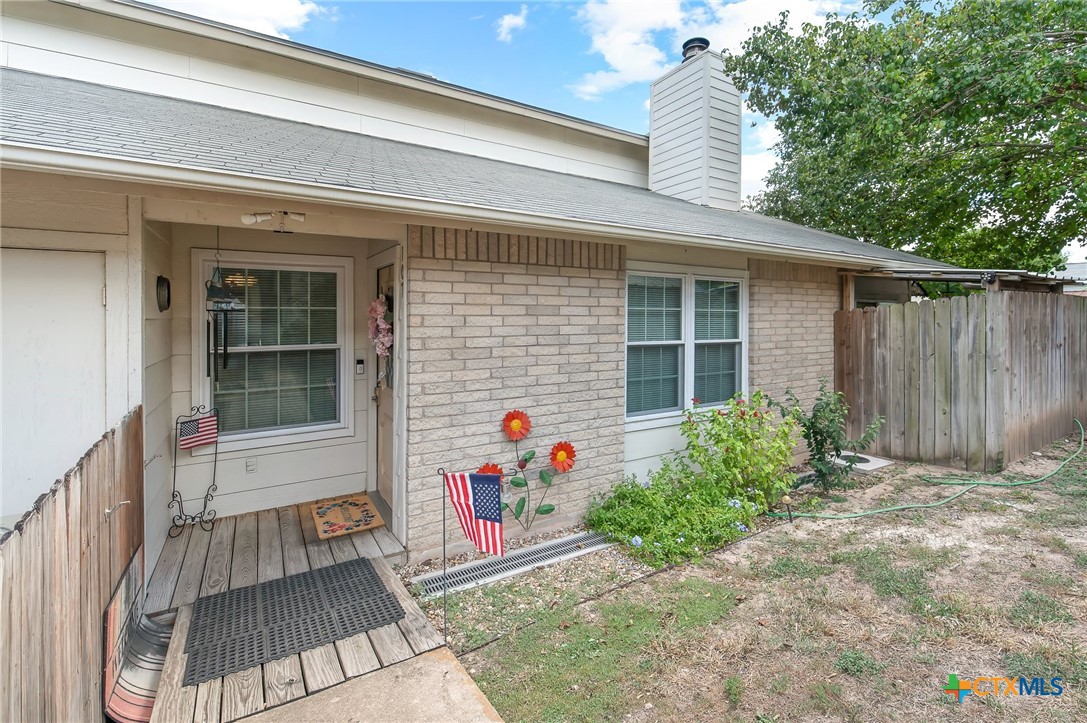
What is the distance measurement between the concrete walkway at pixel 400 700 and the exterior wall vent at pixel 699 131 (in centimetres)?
707

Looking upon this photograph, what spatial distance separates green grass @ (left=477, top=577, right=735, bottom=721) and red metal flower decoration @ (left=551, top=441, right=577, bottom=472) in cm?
111

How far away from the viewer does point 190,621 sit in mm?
3027

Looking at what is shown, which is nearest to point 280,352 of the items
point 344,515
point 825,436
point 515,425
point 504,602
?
point 344,515

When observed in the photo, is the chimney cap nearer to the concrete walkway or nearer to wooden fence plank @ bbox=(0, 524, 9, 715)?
the concrete walkway

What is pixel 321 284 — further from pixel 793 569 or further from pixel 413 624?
pixel 793 569

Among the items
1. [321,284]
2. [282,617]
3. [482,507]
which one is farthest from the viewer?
[321,284]

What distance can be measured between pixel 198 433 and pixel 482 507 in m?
2.62

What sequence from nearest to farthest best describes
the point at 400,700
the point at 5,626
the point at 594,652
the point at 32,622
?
the point at 5,626
the point at 32,622
the point at 400,700
the point at 594,652

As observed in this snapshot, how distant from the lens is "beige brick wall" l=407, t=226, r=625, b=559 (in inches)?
151

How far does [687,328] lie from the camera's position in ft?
17.6

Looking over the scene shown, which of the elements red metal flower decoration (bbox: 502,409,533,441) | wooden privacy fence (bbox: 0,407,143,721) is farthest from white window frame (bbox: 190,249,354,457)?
red metal flower decoration (bbox: 502,409,533,441)

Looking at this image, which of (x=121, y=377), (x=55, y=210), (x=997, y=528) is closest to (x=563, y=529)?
(x=121, y=377)

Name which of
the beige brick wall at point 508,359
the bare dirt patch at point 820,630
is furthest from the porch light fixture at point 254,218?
the bare dirt patch at point 820,630

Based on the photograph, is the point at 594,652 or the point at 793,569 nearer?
the point at 594,652
